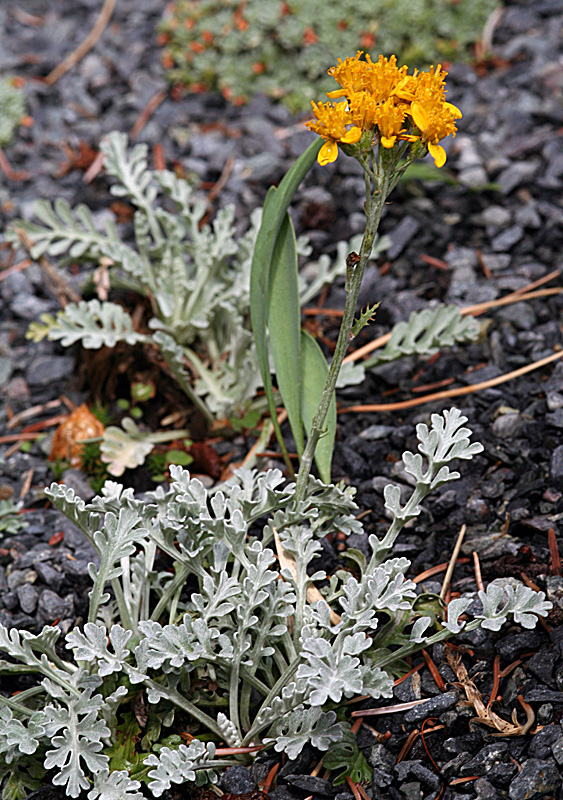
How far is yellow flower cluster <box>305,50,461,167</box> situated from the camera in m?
1.59

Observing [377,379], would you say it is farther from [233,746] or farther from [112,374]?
[233,746]

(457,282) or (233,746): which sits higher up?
(457,282)

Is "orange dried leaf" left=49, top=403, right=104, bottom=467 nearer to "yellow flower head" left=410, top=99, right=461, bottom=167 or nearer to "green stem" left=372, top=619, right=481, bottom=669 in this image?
"green stem" left=372, top=619, right=481, bottom=669

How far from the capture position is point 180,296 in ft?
9.02

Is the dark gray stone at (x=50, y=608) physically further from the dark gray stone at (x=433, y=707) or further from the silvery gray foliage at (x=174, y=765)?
the dark gray stone at (x=433, y=707)

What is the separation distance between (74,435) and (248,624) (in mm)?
1169

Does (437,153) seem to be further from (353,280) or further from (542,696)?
(542,696)

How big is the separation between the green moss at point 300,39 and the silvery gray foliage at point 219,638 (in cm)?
270

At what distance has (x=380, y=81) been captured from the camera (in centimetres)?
160

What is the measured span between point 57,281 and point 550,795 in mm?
2382

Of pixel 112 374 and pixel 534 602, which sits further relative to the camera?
pixel 112 374

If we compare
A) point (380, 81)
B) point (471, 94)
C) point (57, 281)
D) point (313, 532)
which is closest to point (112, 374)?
point (57, 281)

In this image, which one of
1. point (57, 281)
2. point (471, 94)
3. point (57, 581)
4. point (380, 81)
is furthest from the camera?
point (471, 94)

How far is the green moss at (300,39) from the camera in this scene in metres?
3.96
